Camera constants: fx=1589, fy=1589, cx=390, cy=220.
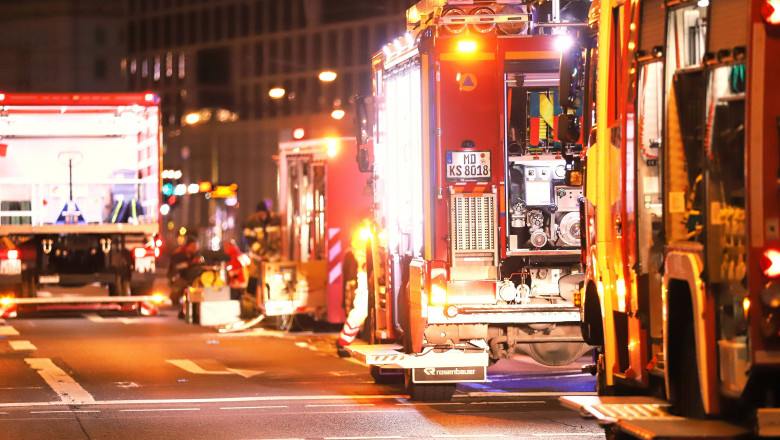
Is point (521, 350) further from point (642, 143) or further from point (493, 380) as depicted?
point (642, 143)

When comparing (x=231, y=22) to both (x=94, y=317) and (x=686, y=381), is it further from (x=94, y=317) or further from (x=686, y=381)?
(x=686, y=381)

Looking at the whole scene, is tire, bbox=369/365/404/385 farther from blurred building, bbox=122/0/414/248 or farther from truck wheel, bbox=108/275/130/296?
blurred building, bbox=122/0/414/248

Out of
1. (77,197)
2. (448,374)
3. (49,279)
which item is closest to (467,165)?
(448,374)

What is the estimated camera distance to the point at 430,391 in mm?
13906

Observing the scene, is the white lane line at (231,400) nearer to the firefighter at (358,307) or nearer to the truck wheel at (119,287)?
the firefighter at (358,307)

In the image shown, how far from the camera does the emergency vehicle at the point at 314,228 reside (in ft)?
71.9

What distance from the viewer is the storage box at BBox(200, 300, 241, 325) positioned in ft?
82.7

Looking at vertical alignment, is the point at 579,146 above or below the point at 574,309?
above

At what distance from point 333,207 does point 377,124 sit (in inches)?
255

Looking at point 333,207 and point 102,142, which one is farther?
point 102,142

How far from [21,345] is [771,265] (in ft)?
50.2

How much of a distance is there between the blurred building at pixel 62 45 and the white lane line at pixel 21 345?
95.5 metres

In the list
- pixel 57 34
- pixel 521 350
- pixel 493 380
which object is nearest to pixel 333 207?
pixel 493 380

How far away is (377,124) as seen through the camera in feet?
50.9
